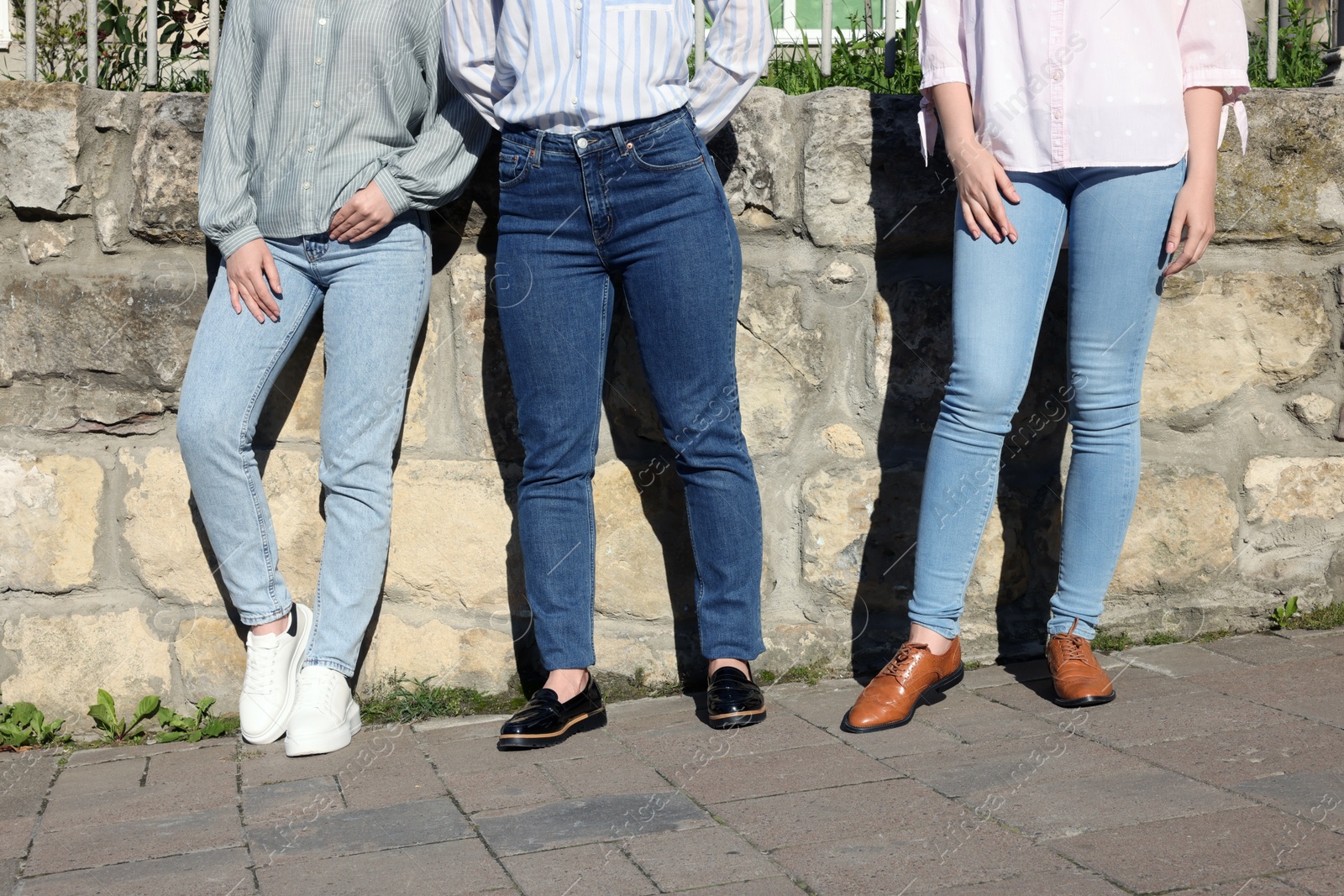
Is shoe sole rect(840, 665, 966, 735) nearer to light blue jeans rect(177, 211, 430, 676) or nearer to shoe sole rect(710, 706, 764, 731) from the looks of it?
shoe sole rect(710, 706, 764, 731)

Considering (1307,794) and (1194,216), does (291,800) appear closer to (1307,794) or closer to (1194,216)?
(1307,794)

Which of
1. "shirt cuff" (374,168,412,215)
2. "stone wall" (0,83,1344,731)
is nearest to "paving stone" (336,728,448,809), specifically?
"stone wall" (0,83,1344,731)

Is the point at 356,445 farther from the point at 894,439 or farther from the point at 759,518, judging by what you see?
the point at 894,439

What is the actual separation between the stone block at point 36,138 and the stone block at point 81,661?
0.97m

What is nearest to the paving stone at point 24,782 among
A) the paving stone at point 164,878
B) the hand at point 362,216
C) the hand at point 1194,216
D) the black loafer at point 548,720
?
the paving stone at point 164,878

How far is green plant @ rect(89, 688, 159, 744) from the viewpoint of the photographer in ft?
9.11

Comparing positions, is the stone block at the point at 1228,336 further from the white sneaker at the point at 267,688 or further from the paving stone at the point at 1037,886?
the white sneaker at the point at 267,688

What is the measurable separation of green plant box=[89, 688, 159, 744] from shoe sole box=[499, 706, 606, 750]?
3.01 feet

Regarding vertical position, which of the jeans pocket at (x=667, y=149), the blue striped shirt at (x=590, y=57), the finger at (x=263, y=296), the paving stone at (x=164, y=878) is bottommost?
the paving stone at (x=164, y=878)

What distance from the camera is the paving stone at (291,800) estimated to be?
2.19 meters

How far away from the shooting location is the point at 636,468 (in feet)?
9.41

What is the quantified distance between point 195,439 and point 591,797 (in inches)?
44.4

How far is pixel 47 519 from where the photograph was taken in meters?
2.79

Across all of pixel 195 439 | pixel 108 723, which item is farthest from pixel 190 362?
pixel 108 723
